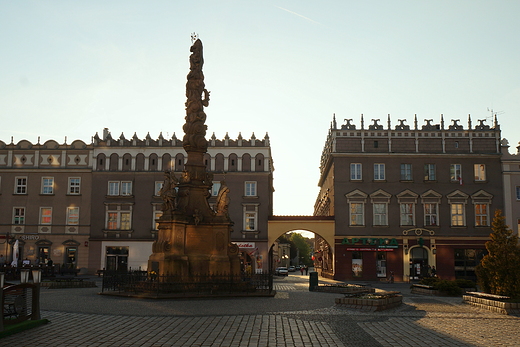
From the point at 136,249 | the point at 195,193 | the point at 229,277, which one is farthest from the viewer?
Result: the point at 136,249

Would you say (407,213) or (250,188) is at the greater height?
(250,188)

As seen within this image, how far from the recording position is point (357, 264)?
48.4 meters

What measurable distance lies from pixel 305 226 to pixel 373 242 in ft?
20.7

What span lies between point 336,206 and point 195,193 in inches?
1087

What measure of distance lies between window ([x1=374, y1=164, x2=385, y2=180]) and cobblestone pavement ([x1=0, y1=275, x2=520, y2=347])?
30.1 metres

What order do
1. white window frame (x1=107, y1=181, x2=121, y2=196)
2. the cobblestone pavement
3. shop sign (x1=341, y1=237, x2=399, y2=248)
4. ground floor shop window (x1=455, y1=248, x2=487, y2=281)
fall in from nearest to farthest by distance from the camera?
the cobblestone pavement < ground floor shop window (x1=455, y1=248, x2=487, y2=281) < shop sign (x1=341, y1=237, x2=399, y2=248) < white window frame (x1=107, y1=181, x2=121, y2=196)

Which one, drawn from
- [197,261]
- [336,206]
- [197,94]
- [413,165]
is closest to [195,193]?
[197,261]

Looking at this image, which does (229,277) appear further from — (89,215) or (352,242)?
(89,215)

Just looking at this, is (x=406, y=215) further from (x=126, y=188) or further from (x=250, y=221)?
(x=126, y=188)

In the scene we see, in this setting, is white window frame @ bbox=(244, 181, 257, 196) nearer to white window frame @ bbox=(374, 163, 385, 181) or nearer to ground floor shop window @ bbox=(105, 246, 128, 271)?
white window frame @ bbox=(374, 163, 385, 181)

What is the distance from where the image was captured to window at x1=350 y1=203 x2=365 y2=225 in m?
49.3

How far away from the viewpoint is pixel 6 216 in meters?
54.1


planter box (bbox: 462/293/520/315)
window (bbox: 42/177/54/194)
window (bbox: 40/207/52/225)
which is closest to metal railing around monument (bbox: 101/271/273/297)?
planter box (bbox: 462/293/520/315)

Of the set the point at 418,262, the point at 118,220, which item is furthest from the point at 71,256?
the point at 418,262
